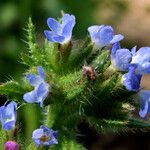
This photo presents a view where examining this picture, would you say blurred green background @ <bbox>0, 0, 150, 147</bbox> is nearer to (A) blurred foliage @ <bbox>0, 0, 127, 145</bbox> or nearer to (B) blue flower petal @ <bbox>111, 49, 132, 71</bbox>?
(A) blurred foliage @ <bbox>0, 0, 127, 145</bbox>

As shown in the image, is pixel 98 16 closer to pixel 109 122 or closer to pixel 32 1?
pixel 32 1

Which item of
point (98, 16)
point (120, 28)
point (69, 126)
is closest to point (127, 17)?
point (120, 28)

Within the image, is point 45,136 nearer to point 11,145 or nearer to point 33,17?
point 11,145

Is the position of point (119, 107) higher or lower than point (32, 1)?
lower

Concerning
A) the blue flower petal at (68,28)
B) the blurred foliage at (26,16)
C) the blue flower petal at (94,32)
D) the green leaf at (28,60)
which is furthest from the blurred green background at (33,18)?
the blue flower petal at (68,28)

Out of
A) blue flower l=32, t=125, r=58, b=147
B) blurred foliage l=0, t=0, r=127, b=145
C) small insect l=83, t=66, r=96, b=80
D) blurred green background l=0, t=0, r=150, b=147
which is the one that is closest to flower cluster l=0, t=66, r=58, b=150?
blue flower l=32, t=125, r=58, b=147

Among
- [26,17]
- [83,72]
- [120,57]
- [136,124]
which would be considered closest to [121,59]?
[120,57]
